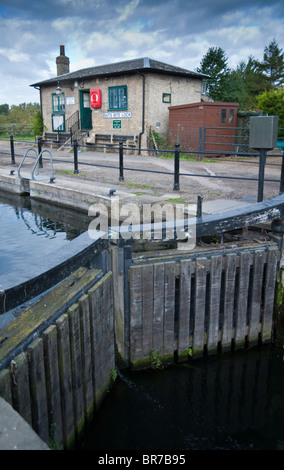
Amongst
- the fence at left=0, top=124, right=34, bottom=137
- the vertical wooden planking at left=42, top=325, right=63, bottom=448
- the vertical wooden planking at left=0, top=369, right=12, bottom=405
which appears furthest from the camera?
the fence at left=0, top=124, right=34, bottom=137

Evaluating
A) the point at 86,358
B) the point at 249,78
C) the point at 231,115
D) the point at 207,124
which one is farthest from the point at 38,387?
the point at 249,78

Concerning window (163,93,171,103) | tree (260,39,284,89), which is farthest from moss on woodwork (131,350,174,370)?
tree (260,39,284,89)

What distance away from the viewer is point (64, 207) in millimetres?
10156

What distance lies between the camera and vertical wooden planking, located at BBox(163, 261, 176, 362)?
14.8ft

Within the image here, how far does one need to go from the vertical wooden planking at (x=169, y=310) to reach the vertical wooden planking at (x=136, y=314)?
0.31 meters

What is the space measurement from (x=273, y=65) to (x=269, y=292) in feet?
142

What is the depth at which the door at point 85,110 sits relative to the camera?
2481cm

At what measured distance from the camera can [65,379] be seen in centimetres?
327

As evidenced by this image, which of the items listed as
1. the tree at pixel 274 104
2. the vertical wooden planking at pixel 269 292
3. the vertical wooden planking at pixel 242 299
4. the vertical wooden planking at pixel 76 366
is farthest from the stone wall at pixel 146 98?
the vertical wooden planking at pixel 76 366

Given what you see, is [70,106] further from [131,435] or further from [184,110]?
[131,435]

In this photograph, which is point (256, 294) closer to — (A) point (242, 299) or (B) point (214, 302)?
(A) point (242, 299)

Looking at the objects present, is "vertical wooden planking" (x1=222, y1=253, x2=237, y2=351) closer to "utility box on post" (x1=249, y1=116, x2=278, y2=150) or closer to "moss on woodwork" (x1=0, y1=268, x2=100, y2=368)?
"moss on woodwork" (x1=0, y1=268, x2=100, y2=368)

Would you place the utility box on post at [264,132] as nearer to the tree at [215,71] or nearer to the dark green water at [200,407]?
the dark green water at [200,407]

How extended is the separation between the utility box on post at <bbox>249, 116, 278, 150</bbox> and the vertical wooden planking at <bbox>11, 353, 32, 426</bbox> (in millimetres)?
4889
